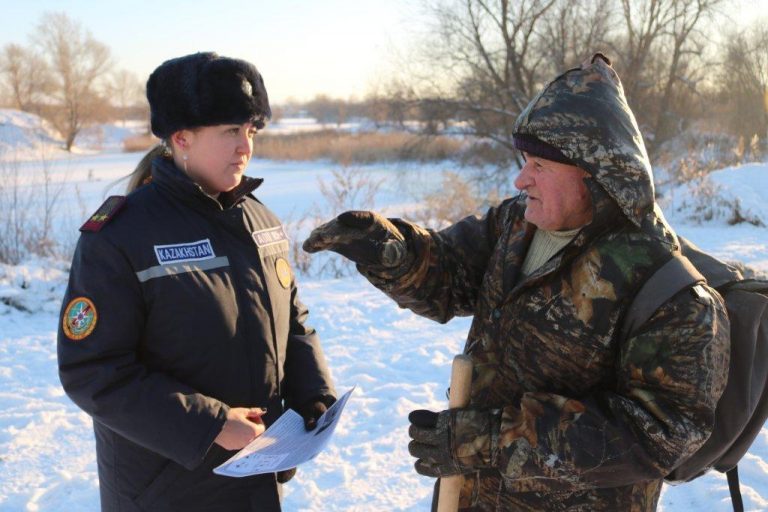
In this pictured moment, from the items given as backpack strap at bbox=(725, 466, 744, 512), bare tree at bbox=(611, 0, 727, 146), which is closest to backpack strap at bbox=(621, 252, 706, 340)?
backpack strap at bbox=(725, 466, 744, 512)

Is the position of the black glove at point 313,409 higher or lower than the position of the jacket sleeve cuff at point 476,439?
lower

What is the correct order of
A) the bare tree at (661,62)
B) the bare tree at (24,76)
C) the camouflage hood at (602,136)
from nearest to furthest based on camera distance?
the camouflage hood at (602,136), the bare tree at (661,62), the bare tree at (24,76)

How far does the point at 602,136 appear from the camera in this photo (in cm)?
169

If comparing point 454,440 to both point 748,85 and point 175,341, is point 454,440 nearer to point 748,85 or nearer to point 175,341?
point 175,341

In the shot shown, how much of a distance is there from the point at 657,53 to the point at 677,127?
7.92 feet

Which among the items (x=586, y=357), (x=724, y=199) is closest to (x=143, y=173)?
(x=586, y=357)

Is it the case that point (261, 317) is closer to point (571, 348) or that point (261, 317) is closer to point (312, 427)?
point (312, 427)

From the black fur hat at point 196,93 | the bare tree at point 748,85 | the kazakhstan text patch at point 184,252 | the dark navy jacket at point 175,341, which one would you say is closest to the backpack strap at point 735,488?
the dark navy jacket at point 175,341

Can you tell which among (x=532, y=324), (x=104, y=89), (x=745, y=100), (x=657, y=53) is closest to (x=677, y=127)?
(x=657, y=53)

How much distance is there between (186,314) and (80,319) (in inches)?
11.1

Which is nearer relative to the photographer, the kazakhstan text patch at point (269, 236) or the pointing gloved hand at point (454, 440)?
the pointing gloved hand at point (454, 440)

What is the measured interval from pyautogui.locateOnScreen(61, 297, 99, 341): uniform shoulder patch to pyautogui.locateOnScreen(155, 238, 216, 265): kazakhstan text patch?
0.23m

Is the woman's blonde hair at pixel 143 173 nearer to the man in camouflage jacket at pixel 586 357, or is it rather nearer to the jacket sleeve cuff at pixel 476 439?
the man in camouflage jacket at pixel 586 357

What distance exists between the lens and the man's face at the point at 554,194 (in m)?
Result: 1.83
